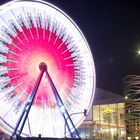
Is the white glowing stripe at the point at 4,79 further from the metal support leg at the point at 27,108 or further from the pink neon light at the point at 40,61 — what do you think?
the metal support leg at the point at 27,108

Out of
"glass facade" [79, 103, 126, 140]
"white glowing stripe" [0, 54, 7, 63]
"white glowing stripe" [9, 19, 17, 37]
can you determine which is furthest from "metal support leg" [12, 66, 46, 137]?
"glass facade" [79, 103, 126, 140]

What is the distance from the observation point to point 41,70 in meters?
21.0

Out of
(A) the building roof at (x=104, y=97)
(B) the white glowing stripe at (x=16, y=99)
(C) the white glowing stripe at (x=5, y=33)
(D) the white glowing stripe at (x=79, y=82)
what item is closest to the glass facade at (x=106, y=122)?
(A) the building roof at (x=104, y=97)

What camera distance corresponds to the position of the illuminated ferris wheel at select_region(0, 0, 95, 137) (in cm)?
1934

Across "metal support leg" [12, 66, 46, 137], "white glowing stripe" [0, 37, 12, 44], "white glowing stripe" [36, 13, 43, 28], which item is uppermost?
"white glowing stripe" [36, 13, 43, 28]

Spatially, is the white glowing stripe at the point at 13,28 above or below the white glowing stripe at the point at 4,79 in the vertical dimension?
above

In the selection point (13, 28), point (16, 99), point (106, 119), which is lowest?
point (16, 99)

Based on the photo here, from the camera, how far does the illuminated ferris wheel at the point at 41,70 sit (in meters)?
19.3

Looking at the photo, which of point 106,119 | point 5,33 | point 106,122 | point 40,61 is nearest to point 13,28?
point 5,33

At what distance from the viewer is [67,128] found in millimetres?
21250

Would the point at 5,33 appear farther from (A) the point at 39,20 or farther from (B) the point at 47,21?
(B) the point at 47,21

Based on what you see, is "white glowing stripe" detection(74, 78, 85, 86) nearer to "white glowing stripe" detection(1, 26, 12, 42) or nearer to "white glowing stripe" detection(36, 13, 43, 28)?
"white glowing stripe" detection(36, 13, 43, 28)

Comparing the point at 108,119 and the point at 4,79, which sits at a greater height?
the point at 108,119

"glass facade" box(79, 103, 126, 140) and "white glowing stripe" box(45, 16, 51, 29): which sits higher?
"white glowing stripe" box(45, 16, 51, 29)
